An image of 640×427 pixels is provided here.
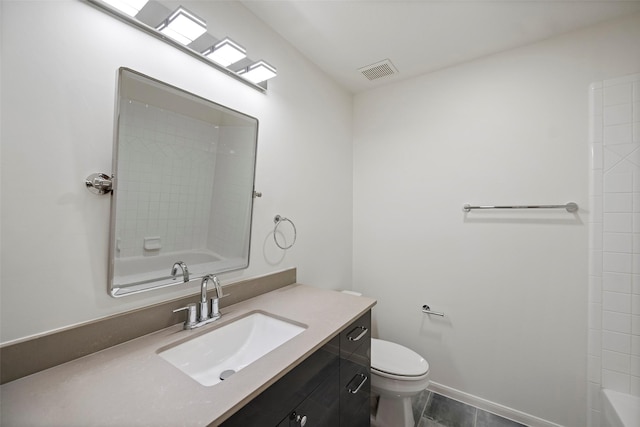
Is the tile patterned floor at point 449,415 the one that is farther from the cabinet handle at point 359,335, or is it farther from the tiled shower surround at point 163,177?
the tiled shower surround at point 163,177

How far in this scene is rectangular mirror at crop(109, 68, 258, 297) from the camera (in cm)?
95

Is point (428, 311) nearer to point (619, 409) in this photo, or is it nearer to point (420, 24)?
point (619, 409)

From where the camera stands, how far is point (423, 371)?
1.52 meters

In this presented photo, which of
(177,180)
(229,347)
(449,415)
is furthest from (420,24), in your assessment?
(449,415)

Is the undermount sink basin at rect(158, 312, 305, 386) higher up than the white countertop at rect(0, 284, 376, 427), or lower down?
lower down

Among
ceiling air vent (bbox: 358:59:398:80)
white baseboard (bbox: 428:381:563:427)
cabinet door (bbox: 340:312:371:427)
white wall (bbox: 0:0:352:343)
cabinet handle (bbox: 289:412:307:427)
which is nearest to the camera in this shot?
white wall (bbox: 0:0:352:343)

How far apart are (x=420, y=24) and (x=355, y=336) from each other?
185cm

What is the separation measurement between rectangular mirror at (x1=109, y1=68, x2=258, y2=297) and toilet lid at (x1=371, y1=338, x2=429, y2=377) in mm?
1076

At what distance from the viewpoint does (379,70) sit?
6.65 ft

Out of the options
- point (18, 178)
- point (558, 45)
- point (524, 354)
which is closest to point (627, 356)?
point (524, 354)

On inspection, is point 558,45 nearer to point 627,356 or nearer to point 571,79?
point 571,79

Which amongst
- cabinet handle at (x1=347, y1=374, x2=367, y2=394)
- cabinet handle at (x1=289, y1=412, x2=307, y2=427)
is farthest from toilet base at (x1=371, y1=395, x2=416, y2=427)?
cabinet handle at (x1=289, y1=412, x2=307, y2=427)

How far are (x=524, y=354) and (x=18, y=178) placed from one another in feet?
8.74

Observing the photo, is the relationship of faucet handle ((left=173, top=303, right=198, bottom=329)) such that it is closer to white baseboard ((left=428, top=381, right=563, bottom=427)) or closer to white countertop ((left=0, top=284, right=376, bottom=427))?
white countertop ((left=0, top=284, right=376, bottom=427))
